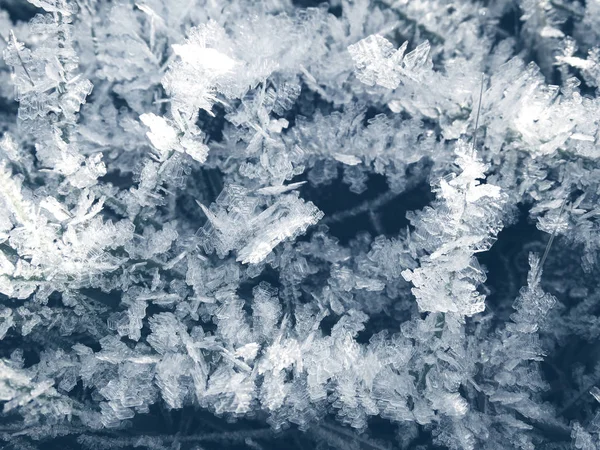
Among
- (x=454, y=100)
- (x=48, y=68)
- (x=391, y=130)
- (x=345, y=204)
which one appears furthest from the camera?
(x=345, y=204)

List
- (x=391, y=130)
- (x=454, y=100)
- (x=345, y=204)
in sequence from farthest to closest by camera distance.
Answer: (x=345, y=204)
(x=391, y=130)
(x=454, y=100)

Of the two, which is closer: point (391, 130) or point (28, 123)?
point (28, 123)

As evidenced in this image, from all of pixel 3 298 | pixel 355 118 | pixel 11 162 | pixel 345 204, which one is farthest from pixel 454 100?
pixel 3 298

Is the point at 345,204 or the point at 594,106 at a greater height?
the point at 594,106

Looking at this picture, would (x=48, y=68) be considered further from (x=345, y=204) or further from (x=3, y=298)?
(x=345, y=204)

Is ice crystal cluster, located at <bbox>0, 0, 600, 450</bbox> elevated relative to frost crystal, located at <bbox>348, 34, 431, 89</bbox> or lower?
lower

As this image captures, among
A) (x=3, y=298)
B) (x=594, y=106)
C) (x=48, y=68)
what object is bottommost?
(x=3, y=298)

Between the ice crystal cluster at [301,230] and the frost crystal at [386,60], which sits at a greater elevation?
the frost crystal at [386,60]

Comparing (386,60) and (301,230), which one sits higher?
(386,60)
